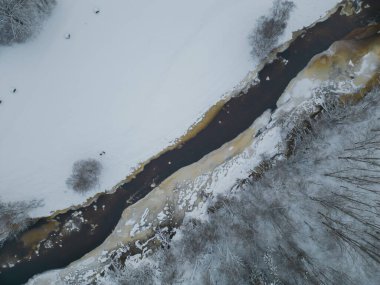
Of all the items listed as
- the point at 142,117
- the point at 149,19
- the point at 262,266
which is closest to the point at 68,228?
the point at 142,117

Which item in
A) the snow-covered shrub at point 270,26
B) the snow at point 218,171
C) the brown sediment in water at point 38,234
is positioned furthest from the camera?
the brown sediment in water at point 38,234

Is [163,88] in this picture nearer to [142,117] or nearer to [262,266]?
[142,117]

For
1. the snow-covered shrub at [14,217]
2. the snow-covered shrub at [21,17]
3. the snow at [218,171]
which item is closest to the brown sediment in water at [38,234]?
the snow-covered shrub at [14,217]

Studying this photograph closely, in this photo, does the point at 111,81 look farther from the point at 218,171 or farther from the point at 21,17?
the point at 218,171

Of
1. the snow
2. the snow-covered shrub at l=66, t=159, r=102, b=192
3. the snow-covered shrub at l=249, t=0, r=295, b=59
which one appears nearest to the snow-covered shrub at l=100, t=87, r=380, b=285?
the snow

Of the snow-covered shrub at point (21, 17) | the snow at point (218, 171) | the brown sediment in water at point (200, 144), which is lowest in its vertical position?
the snow at point (218, 171)

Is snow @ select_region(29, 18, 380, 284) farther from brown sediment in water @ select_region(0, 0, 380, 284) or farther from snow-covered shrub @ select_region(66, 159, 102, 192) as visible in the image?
snow-covered shrub @ select_region(66, 159, 102, 192)

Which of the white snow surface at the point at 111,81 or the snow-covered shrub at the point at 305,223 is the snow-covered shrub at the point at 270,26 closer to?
the white snow surface at the point at 111,81
